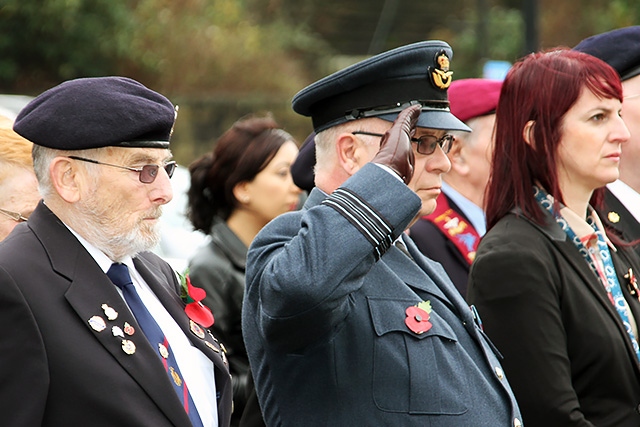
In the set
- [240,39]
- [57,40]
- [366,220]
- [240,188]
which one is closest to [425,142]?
[366,220]

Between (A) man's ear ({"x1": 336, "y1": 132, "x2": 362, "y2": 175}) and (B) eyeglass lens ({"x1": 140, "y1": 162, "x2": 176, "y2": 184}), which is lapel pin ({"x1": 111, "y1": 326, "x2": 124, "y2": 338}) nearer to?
(B) eyeglass lens ({"x1": 140, "y1": 162, "x2": 176, "y2": 184})

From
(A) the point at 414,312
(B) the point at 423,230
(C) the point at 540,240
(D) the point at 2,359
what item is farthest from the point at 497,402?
(B) the point at 423,230

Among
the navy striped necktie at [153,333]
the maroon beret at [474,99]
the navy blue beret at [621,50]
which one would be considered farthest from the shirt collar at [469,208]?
the navy striped necktie at [153,333]

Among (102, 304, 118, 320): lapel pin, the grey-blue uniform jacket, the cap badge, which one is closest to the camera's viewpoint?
the grey-blue uniform jacket

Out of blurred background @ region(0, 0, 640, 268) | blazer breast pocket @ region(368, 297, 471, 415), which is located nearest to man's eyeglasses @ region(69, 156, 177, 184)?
blazer breast pocket @ region(368, 297, 471, 415)

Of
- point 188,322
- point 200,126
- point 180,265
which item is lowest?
point 200,126

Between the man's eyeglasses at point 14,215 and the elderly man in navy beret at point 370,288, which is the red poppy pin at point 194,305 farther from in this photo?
the man's eyeglasses at point 14,215

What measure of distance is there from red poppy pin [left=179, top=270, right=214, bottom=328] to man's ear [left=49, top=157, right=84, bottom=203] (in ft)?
1.70

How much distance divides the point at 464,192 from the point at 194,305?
6.75ft

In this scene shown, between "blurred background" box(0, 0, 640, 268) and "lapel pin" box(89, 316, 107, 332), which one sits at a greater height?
"lapel pin" box(89, 316, 107, 332)

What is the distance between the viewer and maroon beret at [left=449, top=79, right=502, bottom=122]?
15.9 ft

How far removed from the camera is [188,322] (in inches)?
126

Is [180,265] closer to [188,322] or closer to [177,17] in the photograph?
[188,322]

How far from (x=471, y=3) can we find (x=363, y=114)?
941 inches
